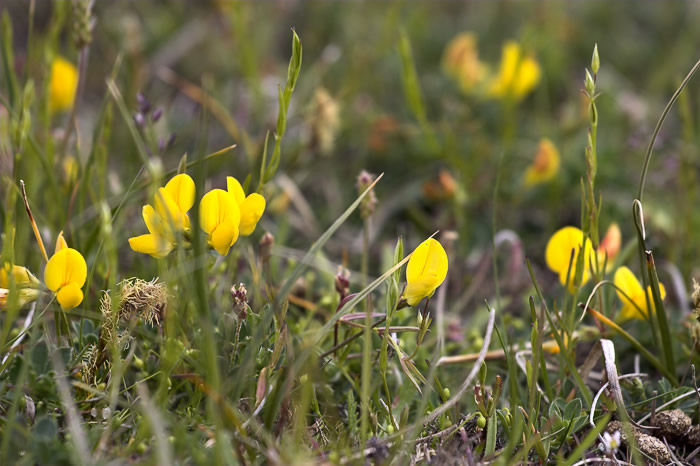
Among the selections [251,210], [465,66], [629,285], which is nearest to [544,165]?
[465,66]

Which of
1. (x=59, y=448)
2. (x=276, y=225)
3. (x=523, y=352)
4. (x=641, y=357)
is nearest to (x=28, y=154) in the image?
(x=276, y=225)

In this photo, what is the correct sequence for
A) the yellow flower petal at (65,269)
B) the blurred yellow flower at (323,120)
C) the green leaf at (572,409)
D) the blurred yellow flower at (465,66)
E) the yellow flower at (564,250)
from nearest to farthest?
the yellow flower petal at (65,269), the green leaf at (572,409), the yellow flower at (564,250), the blurred yellow flower at (323,120), the blurred yellow flower at (465,66)

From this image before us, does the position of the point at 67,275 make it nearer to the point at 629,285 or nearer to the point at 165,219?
the point at 165,219

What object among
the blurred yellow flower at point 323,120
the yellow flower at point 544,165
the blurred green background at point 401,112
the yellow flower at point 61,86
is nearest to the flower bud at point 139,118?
the blurred green background at point 401,112

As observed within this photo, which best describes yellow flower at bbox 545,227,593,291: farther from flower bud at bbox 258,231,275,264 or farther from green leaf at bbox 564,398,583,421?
flower bud at bbox 258,231,275,264

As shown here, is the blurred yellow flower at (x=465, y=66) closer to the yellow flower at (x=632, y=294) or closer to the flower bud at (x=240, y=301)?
the yellow flower at (x=632, y=294)

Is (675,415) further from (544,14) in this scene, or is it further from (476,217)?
(544,14)
